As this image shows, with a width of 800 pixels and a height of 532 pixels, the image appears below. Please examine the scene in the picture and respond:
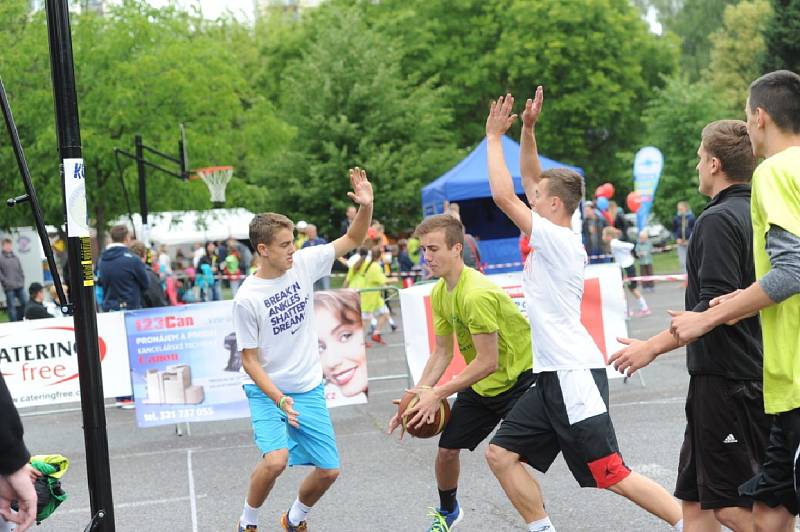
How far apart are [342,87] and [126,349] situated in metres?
28.5

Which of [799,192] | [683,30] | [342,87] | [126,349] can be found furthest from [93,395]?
[683,30]

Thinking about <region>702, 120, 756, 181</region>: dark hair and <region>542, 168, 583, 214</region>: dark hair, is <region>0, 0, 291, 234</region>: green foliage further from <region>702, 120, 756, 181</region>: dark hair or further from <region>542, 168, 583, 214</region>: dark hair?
<region>702, 120, 756, 181</region>: dark hair

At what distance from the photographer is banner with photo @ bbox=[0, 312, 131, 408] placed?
34.4ft

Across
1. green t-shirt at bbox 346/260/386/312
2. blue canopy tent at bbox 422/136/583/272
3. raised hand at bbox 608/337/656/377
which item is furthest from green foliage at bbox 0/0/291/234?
raised hand at bbox 608/337/656/377

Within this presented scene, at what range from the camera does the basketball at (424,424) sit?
595 cm

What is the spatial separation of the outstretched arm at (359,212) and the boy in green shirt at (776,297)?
111 inches

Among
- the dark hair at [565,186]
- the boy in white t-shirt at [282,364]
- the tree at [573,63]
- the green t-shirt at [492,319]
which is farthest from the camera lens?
the tree at [573,63]

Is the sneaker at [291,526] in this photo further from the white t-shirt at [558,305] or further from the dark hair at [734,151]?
the dark hair at [734,151]

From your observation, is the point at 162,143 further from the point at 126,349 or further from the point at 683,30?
the point at 683,30

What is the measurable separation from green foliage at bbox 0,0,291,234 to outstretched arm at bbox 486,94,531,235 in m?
24.0

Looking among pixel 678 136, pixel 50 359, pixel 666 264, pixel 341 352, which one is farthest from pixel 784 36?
pixel 50 359

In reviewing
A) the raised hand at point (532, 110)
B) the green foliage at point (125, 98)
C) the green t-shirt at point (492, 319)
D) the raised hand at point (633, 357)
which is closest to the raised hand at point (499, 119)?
the raised hand at point (532, 110)

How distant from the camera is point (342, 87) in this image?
125 feet

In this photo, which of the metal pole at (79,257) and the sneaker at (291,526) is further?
the sneaker at (291,526)
